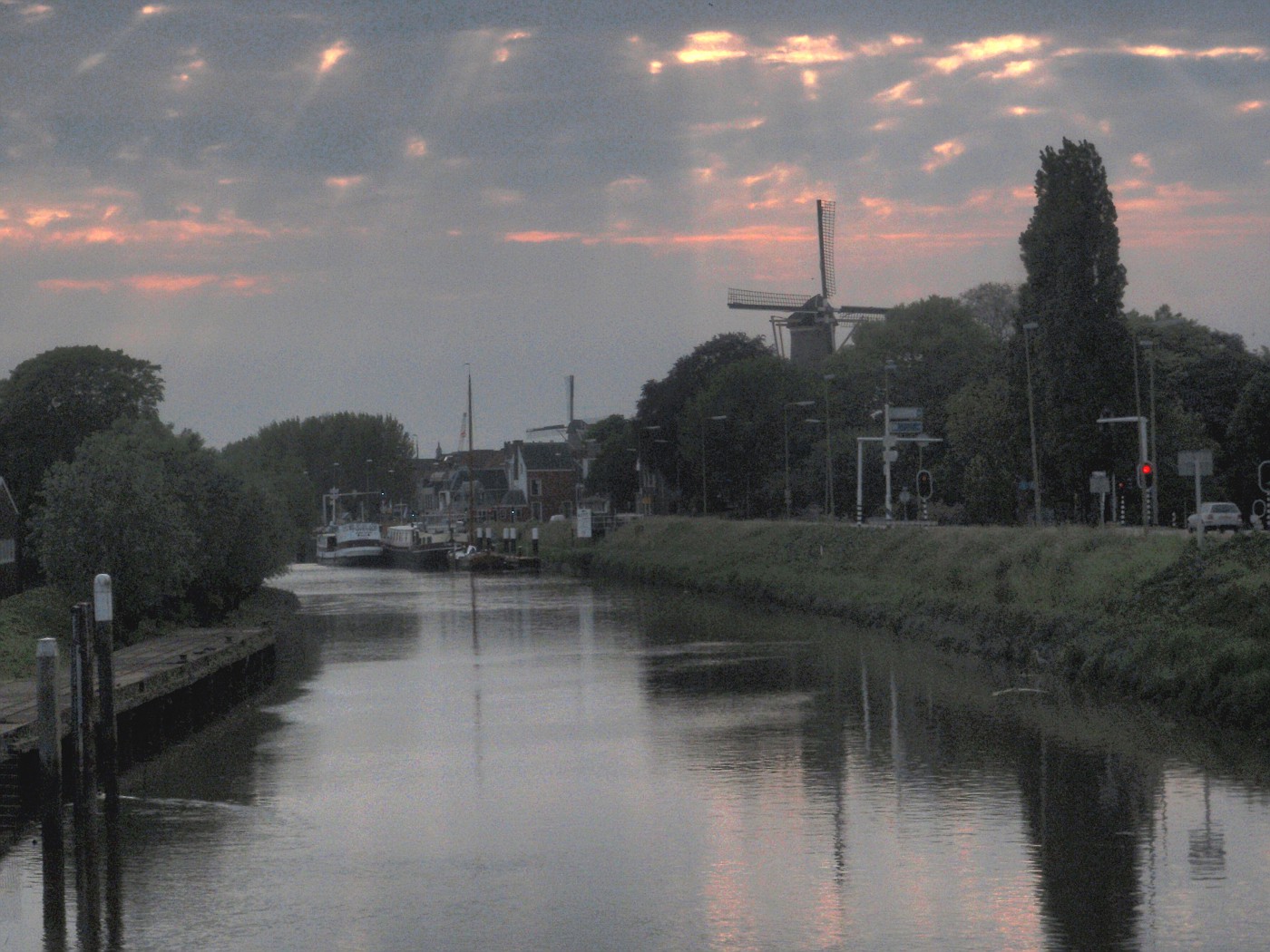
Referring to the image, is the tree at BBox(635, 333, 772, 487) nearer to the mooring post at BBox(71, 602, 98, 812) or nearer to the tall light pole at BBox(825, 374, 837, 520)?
the tall light pole at BBox(825, 374, 837, 520)

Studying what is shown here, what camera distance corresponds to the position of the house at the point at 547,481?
161500 millimetres

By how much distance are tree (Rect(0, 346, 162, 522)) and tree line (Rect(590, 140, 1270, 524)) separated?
3274 cm

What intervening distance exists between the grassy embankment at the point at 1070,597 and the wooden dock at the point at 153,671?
15.9 metres

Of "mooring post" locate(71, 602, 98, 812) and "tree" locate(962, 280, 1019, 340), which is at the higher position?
"tree" locate(962, 280, 1019, 340)

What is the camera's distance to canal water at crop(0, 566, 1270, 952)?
44.6ft

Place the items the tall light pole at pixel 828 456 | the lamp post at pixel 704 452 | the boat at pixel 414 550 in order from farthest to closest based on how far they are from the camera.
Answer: the boat at pixel 414 550 → the lamp post at pixel 704 452 → the tall light pole at pixel 828 456

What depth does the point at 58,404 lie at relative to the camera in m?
73.4

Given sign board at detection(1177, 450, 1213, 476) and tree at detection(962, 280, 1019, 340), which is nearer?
sign board at detection(1177, 450, 1213, 476)

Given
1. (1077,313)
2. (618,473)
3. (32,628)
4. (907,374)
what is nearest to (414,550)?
(618,473)

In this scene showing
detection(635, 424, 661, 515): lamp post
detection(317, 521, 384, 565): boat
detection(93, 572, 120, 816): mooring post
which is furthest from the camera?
detection(317, 521, 384, 565): boat

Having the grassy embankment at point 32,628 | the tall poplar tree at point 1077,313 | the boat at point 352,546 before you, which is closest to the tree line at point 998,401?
the tall poplar tree at point 1077,313

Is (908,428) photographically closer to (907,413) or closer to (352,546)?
(907,413)

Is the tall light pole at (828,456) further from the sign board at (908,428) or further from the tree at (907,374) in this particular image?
the sign board at (908,428)

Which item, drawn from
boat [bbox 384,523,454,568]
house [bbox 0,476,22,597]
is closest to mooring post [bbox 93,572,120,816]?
house [bbox 0,476,22,597]
